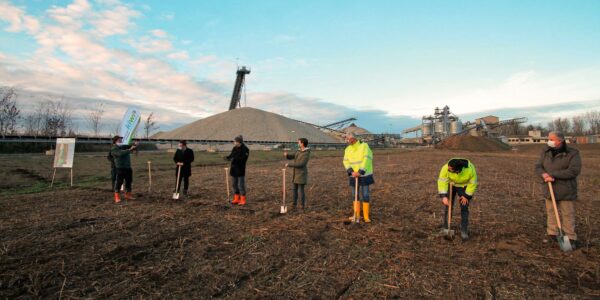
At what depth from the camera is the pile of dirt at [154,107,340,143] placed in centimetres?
7188

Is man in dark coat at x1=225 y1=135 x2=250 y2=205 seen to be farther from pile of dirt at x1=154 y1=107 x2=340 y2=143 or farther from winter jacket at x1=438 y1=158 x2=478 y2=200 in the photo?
pile of dirt at x1=154 y1=107 x2=340 y2=143

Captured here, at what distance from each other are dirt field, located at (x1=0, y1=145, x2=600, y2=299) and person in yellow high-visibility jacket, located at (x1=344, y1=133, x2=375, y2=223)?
65 cm

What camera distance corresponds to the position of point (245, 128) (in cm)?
7450

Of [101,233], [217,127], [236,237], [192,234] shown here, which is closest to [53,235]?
[101,233]

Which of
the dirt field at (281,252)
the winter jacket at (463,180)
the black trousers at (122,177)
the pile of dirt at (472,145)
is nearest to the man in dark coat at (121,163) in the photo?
the black trousers at (122,177)

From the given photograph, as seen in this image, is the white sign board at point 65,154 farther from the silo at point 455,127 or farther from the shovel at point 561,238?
the silo at point 455,127

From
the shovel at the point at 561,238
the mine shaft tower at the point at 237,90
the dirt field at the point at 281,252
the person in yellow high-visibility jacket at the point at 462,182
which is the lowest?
the dirt field at the point at 281,252

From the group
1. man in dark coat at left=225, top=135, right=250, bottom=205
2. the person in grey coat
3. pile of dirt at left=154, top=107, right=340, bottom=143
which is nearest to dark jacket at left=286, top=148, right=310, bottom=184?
the person in grey coat

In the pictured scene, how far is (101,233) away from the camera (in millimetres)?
7254

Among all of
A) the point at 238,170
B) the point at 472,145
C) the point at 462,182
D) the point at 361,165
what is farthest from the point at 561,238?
the point at 472,145

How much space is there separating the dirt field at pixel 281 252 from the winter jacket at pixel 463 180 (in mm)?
1037

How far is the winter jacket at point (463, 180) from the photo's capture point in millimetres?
6629

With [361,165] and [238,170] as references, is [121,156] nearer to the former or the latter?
[238,170]

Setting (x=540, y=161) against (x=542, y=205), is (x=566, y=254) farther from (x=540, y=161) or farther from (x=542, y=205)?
(x=542, y=205)
